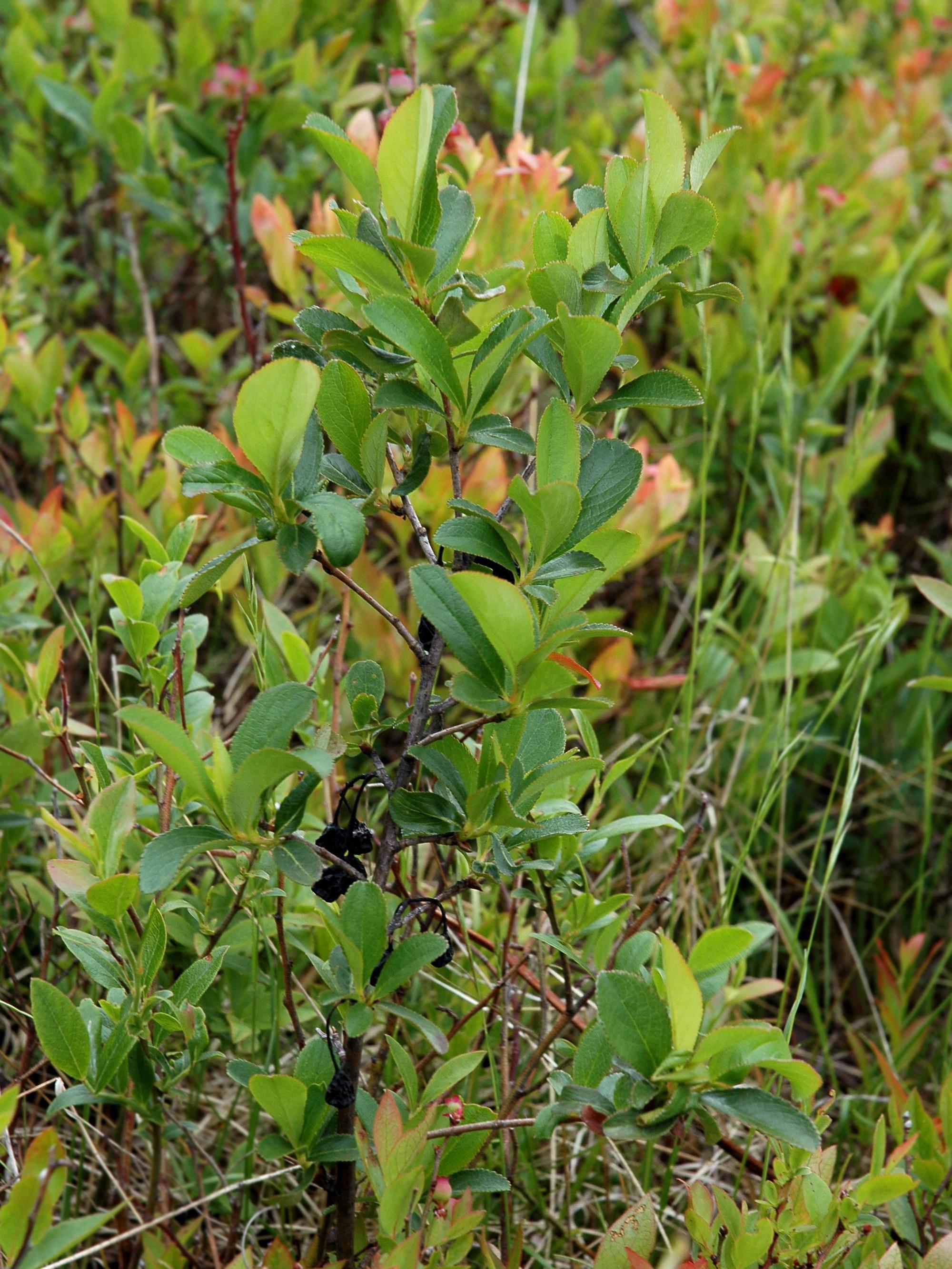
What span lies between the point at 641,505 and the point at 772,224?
0.84 meters

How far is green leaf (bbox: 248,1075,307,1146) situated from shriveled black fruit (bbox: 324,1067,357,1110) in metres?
0.02

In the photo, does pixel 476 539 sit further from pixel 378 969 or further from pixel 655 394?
pixel 378 969

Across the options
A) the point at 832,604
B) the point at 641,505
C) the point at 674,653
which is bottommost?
the point at 674,653

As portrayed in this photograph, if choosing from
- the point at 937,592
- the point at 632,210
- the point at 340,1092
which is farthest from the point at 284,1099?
the point at 937,592

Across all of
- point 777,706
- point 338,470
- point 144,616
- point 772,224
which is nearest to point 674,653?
point 777,706

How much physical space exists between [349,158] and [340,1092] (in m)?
0.79

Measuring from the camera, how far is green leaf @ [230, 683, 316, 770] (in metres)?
0.92

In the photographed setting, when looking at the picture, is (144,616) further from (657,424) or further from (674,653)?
(657,424)

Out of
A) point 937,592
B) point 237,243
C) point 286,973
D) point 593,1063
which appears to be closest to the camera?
point 593,1063

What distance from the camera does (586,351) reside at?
90 cm

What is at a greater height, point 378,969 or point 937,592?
point 937,592

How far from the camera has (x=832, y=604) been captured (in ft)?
6.91

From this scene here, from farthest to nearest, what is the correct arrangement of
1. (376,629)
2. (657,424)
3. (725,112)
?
(725,112) → (657,424) → (376,629)

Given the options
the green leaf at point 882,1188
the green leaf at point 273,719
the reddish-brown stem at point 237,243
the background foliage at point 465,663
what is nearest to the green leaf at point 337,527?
the background foliage at point 465,663
